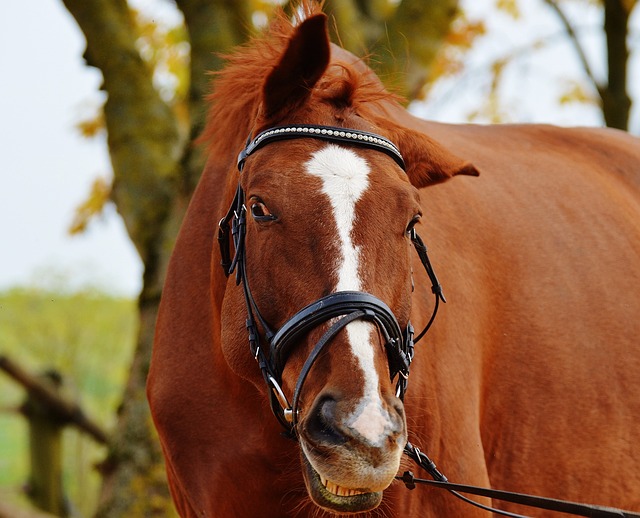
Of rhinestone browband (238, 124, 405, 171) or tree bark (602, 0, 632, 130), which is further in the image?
tree bark (602, 0, 632, 130)

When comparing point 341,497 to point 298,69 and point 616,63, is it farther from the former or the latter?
point 616,63

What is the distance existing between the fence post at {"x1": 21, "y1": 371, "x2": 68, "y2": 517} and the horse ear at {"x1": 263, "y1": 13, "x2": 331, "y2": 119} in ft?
22.0

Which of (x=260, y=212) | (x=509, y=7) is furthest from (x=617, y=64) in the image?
(x=260, y=212)

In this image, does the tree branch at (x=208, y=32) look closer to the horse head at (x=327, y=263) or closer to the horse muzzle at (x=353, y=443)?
the horse head at (x=327, y=263)

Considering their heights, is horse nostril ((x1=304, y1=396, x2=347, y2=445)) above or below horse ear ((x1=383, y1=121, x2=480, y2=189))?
below

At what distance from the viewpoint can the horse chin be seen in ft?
8.31

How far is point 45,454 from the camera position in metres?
9.16

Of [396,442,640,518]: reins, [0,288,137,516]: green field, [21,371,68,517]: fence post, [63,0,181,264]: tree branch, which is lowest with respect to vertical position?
[0,288,137,516]: green field

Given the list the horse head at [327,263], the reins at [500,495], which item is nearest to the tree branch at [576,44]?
the horse head at [327,263]

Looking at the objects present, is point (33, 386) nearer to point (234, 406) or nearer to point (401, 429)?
point (234, 406)

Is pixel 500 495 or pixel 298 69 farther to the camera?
pixel 298 69

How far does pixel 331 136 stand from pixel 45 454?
24.0 ft

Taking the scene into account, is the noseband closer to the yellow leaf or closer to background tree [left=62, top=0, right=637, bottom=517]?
background tree [left=62, top=0, right=637, bottom=517]

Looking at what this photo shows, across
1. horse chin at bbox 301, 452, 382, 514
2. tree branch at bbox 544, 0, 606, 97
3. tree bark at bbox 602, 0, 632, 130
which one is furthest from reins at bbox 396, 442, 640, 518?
tree branch at bbox 544, 0, 606, 97
